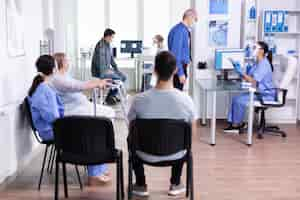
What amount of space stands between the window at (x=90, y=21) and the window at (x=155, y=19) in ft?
3.65

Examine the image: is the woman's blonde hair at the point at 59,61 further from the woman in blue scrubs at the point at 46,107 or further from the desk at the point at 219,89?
the desk at the point at 219,89

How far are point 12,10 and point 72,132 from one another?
169cm

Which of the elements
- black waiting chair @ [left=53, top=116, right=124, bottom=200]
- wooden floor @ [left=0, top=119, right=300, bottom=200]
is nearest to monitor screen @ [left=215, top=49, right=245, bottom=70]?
wooden floor @ [left=0, top=119, right=300, bottom=200]

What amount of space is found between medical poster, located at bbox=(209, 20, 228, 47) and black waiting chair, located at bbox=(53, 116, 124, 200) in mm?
3527

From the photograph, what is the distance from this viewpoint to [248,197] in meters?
3.36

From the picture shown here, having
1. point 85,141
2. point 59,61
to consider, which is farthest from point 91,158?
point 59,61

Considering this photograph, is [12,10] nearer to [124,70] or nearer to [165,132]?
[165,132]

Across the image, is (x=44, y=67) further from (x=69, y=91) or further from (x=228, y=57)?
(x=228, y=57)

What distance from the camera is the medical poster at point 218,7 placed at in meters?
5.91

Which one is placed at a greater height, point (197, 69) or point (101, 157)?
point (197, 69)

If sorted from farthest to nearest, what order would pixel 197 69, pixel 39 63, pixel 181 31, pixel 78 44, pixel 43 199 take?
1. pixel 78 44
2. pixel 197 69
3. pixel 181 31
4. pixel 39 63
5. pixel 43 199

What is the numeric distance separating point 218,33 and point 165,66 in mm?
3227

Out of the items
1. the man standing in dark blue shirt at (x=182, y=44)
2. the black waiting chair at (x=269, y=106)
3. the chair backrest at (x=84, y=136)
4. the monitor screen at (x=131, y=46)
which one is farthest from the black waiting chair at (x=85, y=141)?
the monitor screen at (x=131, y=46)

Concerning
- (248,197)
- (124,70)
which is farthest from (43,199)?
(124,70)
